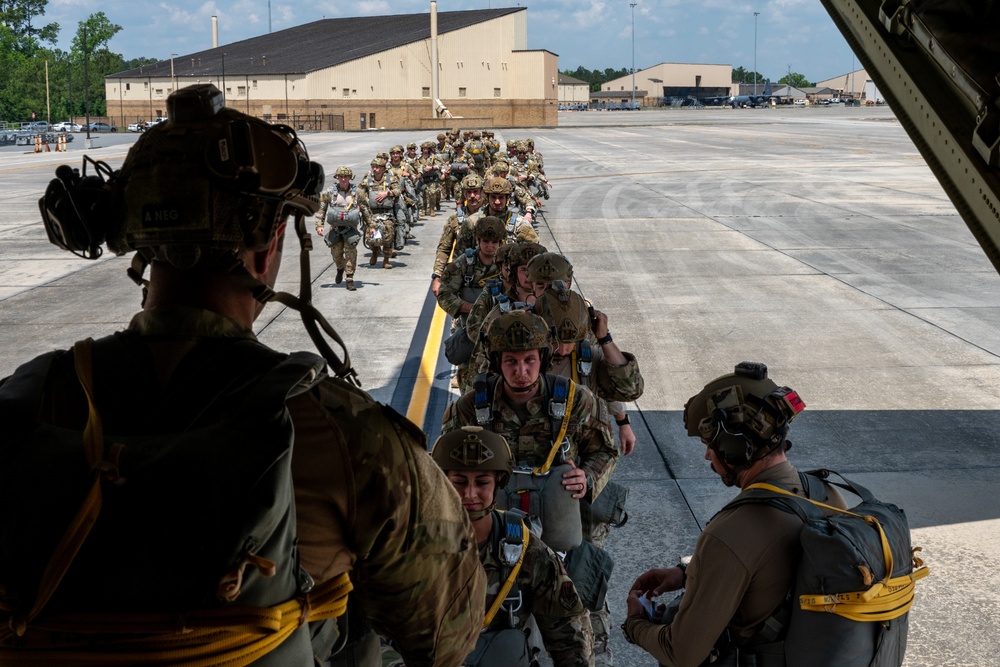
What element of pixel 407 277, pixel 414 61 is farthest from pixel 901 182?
pixel 414 61

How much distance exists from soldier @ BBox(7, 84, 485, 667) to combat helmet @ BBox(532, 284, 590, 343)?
4.11 m

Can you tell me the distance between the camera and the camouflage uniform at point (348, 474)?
5.91 ft

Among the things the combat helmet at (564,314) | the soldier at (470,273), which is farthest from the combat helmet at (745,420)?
the soldier at (470,273)

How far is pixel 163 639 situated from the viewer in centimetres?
164

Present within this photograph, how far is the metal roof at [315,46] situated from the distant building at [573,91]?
6550 centimetres

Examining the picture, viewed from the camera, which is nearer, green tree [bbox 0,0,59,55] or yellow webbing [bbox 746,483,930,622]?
yellow webbing [bbox 746,483,930,622]

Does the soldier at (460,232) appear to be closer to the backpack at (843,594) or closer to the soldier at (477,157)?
the backpack at (843,594)

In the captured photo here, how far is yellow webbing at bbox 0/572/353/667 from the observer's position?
5.37 feet

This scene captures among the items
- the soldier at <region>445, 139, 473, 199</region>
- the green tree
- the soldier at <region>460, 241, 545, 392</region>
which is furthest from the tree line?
the soldier at <region>460, 241, 545, 392</region>

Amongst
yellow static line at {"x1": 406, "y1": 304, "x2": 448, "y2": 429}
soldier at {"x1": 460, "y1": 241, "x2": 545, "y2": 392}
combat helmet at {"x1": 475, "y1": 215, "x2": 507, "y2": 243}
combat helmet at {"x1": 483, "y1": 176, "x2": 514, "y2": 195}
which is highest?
combat helmet at {"x1": 483, "y1": 176, "x2": 514, "y2": 195}

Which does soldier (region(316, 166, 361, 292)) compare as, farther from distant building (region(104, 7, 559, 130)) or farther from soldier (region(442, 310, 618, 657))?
distant building (region(104, 7, 559, 130))

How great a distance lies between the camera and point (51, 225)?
2.24m

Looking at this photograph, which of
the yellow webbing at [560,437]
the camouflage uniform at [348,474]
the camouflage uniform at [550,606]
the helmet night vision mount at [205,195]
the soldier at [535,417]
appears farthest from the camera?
the yellow webbing at [560,437]

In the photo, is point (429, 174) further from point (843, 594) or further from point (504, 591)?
point (843, 594)
